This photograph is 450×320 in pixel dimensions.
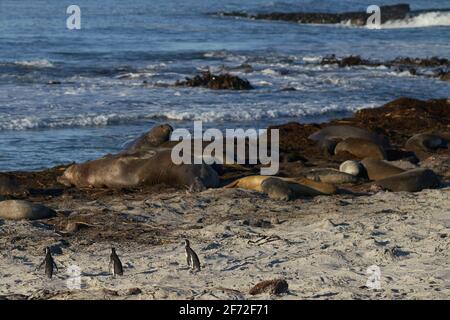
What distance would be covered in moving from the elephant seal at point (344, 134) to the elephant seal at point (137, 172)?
2860 mm

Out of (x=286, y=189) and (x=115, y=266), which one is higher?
(x=115, y=266)

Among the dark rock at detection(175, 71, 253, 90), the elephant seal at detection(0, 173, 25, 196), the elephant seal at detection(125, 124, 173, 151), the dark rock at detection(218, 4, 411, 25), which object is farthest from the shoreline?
the dark rock at detection(218, 4, 411, 25)

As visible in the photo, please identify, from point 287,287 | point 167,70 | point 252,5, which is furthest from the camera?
point 252,5

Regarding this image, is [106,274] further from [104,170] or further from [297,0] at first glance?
[297,0]

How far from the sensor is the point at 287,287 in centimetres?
597

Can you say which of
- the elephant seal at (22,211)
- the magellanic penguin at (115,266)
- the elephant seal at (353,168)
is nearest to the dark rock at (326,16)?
the elephant seal at (353,168)

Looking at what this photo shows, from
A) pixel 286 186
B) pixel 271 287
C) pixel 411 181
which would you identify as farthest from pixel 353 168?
pixel 271 287

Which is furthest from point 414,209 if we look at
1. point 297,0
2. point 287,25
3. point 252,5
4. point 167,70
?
point 297,0

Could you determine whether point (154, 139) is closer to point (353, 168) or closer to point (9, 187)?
point (9, 187)

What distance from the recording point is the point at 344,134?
12.3 metres

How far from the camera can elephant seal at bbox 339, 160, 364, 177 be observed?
32.6 feet

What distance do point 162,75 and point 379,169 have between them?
12349mm

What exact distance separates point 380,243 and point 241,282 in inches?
54.7

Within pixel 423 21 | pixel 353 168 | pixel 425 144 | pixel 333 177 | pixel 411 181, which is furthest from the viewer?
pixel 423 21
